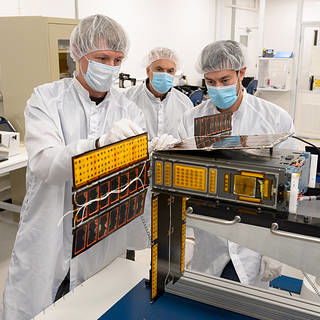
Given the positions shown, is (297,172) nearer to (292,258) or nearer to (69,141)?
(292,258)

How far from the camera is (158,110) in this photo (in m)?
2.77

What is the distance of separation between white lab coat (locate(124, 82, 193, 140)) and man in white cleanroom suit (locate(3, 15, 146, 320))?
992 mm

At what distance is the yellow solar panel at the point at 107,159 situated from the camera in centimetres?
88

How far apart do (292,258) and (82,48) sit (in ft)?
3.96

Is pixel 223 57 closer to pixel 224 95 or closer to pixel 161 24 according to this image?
pixel 224 95

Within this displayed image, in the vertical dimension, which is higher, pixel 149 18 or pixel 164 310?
pixel 149 18

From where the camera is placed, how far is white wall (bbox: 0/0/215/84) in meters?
4.09

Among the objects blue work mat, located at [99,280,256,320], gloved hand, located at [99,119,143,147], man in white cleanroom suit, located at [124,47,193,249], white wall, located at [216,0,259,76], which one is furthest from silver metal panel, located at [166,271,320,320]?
white wall, located at [216,0,259,76]

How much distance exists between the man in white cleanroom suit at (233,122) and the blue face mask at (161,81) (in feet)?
2.82

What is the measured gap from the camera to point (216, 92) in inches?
70.4

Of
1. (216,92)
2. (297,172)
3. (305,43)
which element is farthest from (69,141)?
(305,43)

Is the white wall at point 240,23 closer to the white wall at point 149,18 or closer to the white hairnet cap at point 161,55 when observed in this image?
the white wall at point 149,18

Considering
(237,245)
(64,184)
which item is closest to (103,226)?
(64,184)

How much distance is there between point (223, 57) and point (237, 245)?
0.86 metres
